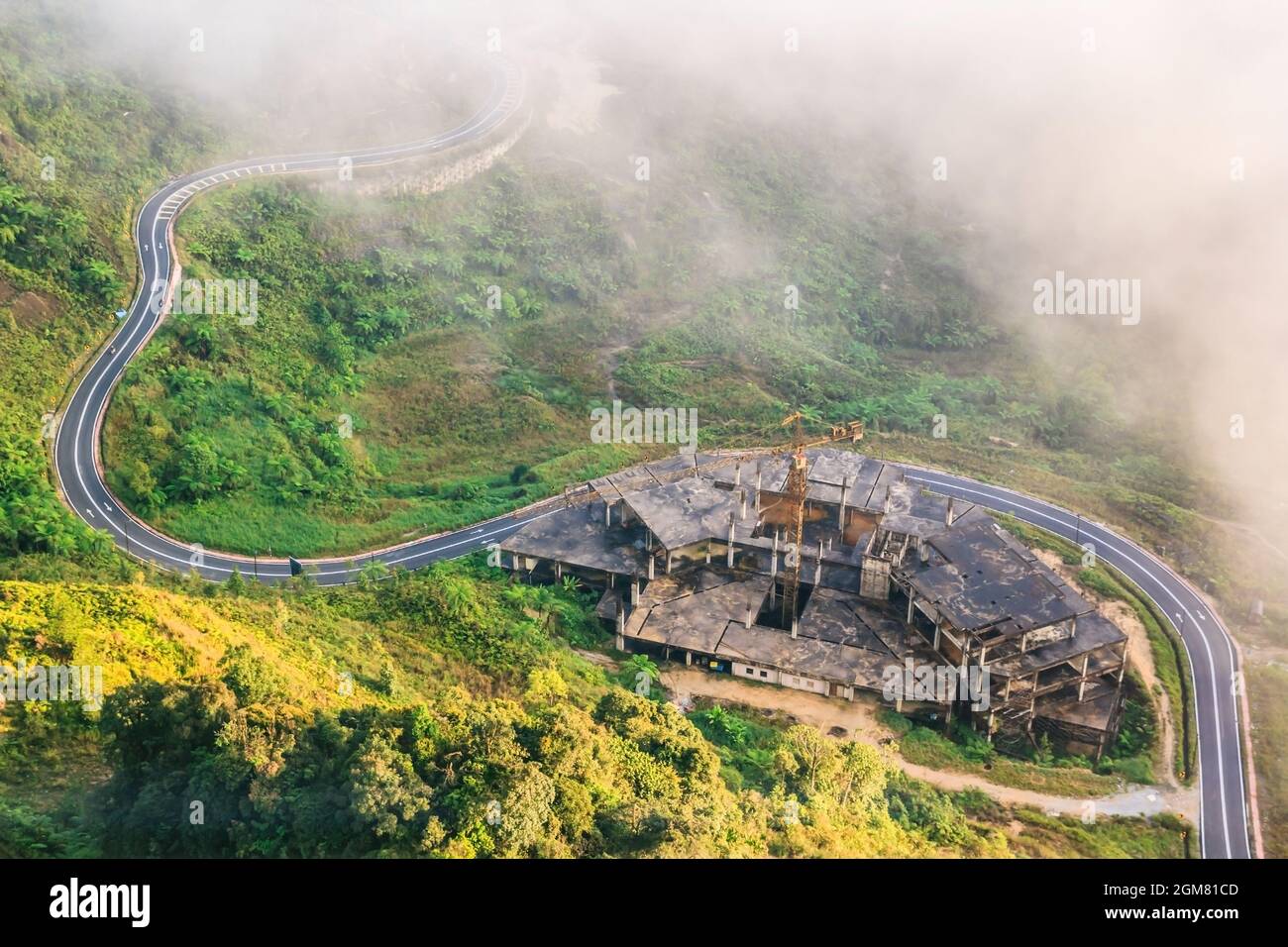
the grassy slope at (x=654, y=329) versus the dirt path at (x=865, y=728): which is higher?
the grassy slope at (x=654, y=329)

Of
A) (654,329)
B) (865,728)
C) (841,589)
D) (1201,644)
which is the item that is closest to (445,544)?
(841,589)

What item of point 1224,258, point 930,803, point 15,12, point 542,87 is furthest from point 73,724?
point 1224,258

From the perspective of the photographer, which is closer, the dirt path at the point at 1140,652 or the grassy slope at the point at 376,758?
the grassy slope at the point at 376,758

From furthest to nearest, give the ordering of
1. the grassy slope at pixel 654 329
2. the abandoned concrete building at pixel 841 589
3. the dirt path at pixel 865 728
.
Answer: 1. the grassy slope at pixel 654 329
2. the abandoned concrete building at pixel 841 589
3. the dirt path at pixel 865 728

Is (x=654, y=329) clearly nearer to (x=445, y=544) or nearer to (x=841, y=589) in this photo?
(x=445, y=544)

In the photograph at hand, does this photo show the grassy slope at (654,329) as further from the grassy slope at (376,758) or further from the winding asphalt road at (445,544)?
the grassy slope at (376,758)

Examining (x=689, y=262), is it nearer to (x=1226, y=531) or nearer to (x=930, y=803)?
(x=1226, y=531)

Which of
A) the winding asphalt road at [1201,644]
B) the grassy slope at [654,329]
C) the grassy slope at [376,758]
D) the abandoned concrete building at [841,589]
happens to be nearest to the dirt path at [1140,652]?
the winding asphalt road at [1201,644]
